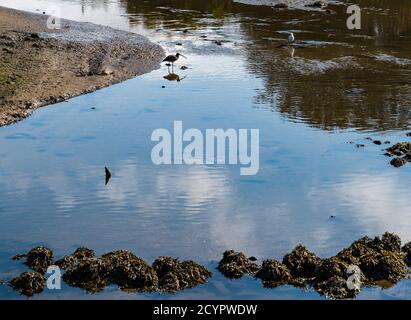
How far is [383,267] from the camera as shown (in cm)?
1285

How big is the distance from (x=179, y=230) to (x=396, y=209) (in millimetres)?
5045

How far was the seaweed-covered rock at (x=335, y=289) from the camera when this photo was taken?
40.1 ft

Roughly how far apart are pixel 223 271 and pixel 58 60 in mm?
18023

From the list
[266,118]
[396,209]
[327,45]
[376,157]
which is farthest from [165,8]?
[396,209]

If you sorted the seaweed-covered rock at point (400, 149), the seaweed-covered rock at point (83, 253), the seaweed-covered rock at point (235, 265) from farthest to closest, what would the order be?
the seaweed-covered rock at point (400, 149), the seaweed-covered rock at point (83, 253), the seaweed-covered rock at point (235, 265)

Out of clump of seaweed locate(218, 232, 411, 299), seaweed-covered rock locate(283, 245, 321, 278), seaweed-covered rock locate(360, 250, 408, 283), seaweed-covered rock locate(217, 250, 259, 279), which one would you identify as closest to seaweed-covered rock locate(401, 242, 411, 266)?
clump of seaweed locate(218, 232, 411, 299)

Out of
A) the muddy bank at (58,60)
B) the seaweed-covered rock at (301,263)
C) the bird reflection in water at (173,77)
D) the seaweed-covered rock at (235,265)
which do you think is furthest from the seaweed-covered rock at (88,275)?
the bird reflection in water at (173,77)

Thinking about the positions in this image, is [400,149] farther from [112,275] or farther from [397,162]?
[112,275]

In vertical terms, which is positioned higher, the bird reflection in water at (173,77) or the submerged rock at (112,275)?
the bird reflection in water at (173,77)

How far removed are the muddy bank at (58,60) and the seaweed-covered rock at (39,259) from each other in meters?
8.76

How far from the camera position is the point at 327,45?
109 feet

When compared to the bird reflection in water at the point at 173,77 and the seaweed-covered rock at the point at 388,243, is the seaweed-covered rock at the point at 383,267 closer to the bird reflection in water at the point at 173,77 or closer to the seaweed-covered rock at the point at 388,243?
the seaweed-covered rock at the point at 388,243

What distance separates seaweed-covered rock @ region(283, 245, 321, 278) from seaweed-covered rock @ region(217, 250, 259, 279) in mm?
630
